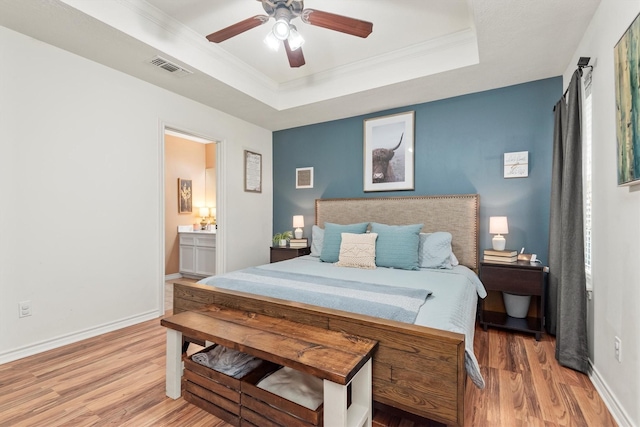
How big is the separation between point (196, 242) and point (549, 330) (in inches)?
200

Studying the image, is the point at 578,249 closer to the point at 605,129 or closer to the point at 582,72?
the point at 605,129

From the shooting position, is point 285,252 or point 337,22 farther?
point 285,252

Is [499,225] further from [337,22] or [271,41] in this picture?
[271,41]

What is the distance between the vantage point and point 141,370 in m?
2.18

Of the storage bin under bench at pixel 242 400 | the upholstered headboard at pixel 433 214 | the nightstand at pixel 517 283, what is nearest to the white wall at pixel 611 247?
the nightstand at pixel 517 283

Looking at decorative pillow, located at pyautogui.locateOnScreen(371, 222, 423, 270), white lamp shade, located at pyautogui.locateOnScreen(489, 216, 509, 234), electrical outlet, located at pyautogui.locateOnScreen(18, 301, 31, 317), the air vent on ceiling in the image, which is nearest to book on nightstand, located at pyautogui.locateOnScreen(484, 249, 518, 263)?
white lamp shade, located at pyautogui.locateOnScreen(489, 216, 509, 234)

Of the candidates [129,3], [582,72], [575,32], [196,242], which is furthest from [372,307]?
[196,242]

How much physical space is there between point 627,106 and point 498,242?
177 centimetres

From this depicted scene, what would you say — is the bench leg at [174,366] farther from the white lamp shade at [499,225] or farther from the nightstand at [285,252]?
the white lamp shade at [499,225]

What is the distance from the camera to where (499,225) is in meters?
3.06

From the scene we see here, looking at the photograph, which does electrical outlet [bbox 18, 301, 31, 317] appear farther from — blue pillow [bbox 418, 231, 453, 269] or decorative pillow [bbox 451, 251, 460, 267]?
decorative pillow [bbox 451, 251, 460, 267]

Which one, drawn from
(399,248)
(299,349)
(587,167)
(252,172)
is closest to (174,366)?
(299,349)

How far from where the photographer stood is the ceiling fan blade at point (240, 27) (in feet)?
6.91

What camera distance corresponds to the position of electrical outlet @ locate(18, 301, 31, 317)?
239cm
